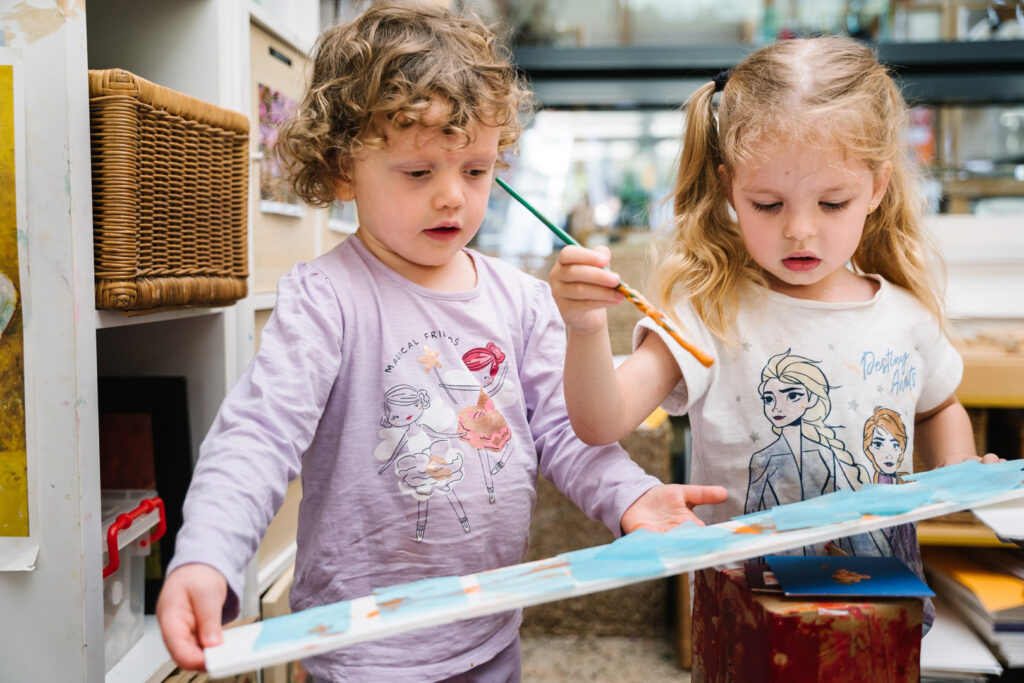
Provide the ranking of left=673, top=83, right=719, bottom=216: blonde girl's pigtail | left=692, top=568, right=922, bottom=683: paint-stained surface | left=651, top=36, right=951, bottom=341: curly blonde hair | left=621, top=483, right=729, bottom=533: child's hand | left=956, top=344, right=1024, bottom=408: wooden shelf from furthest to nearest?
left=956, top=344, right=1024, bottom=408: wooden shelf, left=673, top=83, right=719, bottom=216: blonde girl's pigtail, left=651, top=36, right=951, bottom=341: curly blonde hair, left=621, top=483, right=729, bottom=533: child's hand, left=692, top=568, right=922, bottom=683: paint-stained surface

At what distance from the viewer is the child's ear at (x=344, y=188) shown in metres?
0.83

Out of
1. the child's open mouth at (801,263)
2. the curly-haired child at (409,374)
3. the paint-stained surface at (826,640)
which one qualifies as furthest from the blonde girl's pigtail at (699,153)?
the paint-stained surface at (826,640)

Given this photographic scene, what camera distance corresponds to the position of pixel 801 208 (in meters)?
0.82

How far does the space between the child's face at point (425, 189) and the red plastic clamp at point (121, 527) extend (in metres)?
0.44

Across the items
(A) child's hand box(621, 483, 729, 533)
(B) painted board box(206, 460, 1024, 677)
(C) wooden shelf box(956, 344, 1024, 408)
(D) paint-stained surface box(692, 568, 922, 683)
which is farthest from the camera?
(C) wooden shelf box(956, 344, 1024, 408)

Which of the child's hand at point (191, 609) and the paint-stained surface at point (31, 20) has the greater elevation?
the paint-stained surface at point (31, 20)

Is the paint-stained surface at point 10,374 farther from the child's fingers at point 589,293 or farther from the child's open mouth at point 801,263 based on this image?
the child's open mouth at point 801,263

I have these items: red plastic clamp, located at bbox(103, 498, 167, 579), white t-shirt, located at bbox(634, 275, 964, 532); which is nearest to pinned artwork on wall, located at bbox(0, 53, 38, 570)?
red plastic clamp, located at bbox(103, 498, 167, 579)

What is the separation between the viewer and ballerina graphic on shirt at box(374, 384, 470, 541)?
776 millimetres

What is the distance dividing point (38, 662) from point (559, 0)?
5.83ft

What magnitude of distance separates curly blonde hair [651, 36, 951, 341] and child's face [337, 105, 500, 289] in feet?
0.85

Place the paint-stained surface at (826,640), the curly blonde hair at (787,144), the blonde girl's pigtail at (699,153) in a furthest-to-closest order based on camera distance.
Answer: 1. the blonde girl's pigtail at (699,153)
2. the curly blonde hair at (787,144)
3. the paint-stained surface at (826,640)

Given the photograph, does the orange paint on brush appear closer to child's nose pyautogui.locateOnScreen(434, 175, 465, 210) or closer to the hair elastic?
child's nose pyautogui.locateOnScreen(434, 175, 465, 210)

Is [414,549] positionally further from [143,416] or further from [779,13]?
[779,13]
